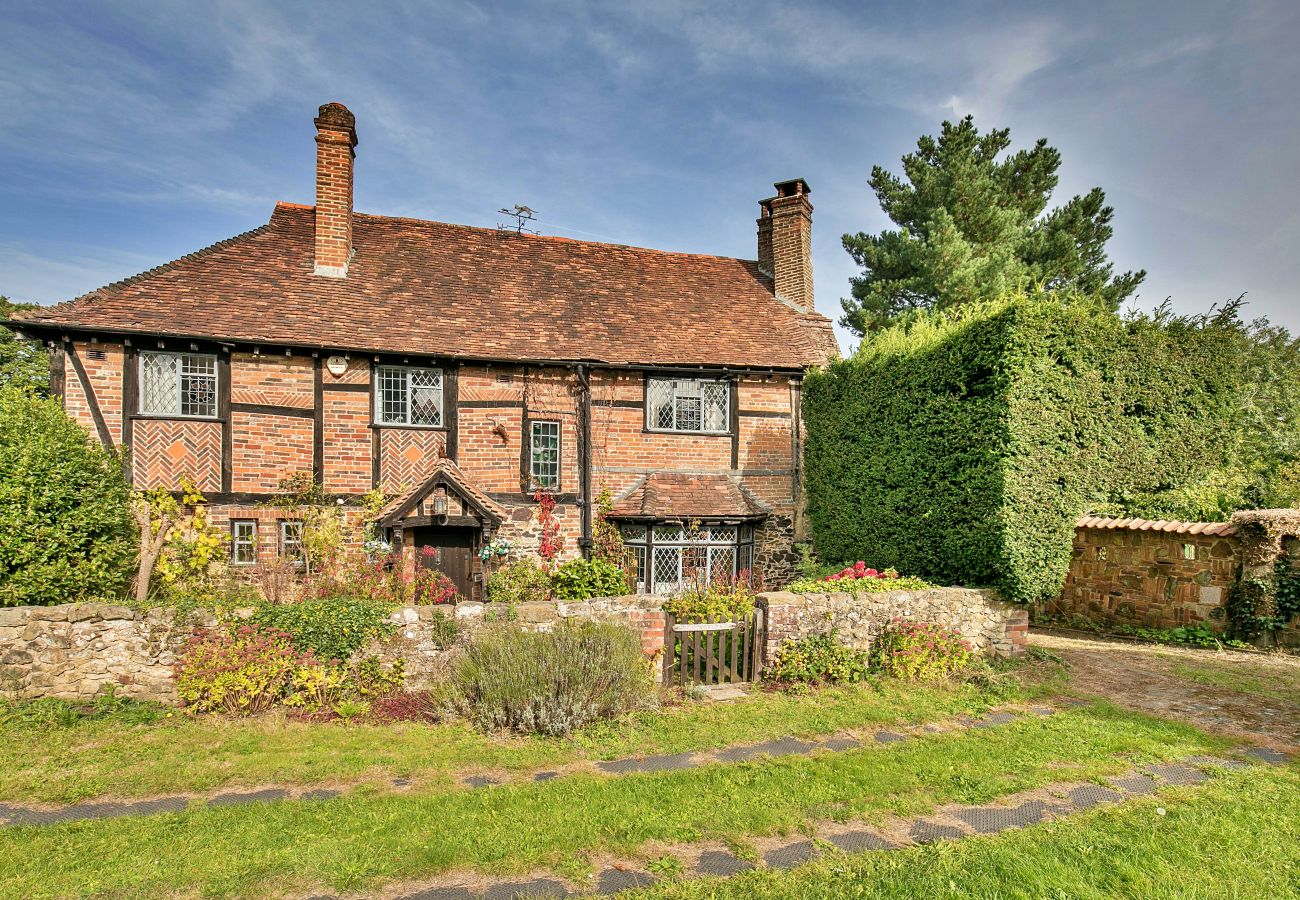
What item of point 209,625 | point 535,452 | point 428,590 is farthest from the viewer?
point 535,452

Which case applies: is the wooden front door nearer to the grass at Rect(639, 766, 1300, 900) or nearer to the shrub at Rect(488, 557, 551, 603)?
the shrub at Rect(488, 557, 551, 603)

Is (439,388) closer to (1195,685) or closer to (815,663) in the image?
(815,663)

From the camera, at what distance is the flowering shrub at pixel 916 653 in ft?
28.2

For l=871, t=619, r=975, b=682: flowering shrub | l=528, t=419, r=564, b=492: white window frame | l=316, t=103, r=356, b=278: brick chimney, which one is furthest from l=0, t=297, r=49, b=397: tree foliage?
l=871, t=619, r=975, b=682: flowering shrub

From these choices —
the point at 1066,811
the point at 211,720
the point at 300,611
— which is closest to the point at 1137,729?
the point at 1066,811

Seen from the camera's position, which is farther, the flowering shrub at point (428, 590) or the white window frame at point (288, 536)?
the white window frame at point (288, 536)

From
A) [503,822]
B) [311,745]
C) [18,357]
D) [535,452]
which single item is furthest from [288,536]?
[18,357]

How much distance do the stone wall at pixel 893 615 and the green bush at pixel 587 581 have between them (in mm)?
4178

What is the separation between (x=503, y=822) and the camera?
15.8 ft

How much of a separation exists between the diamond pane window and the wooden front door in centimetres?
178

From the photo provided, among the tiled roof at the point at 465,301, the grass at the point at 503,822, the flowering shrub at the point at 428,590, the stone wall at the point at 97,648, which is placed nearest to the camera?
the grass at the point at 503,822

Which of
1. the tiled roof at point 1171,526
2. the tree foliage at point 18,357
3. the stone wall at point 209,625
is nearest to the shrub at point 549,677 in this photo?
the stone wall at point 209,625

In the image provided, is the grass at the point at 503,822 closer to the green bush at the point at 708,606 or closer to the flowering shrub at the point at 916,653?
the flowering shrub at the point at 916,653

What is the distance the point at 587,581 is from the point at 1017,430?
758 centimetres
